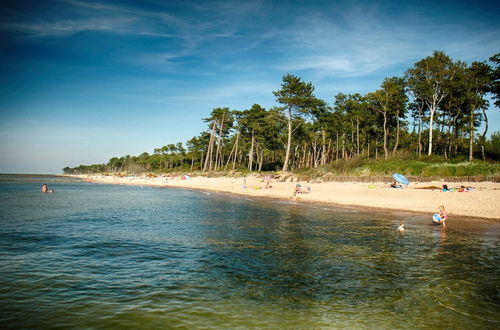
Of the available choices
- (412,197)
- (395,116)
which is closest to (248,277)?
(412,197)

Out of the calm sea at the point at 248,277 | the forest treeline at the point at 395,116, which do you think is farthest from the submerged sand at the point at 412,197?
the forest treeline at the point at 395,116

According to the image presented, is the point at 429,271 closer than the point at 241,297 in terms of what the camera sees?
No

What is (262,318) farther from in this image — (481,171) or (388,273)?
(481,171)

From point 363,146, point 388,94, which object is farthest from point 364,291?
point 363,146

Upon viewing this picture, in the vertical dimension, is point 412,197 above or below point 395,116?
below

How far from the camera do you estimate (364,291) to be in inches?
299

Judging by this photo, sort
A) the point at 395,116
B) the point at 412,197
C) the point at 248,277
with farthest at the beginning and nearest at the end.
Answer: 1. the point at 395,116
2. the point at 412,197
3. the point at 248,277

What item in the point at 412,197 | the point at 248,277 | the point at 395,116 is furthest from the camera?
the point at 395,116

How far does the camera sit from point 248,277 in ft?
28.1

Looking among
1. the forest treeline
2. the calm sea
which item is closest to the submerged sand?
the calm sea

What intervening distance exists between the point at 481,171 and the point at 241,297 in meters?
31.4

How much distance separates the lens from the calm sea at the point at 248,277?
6145 mm

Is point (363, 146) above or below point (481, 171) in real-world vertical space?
above

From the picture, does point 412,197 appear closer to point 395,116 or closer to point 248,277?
point 248,277
